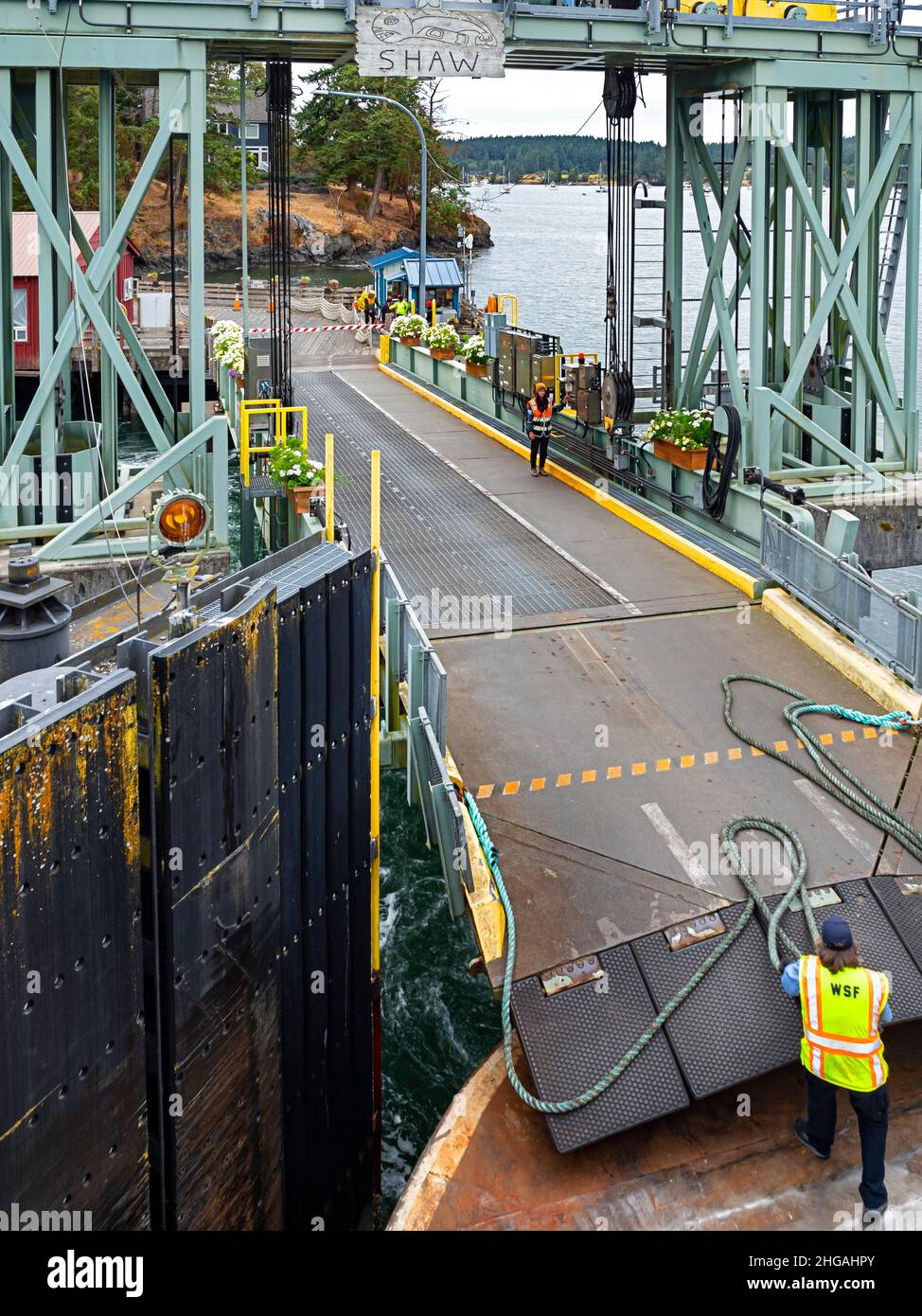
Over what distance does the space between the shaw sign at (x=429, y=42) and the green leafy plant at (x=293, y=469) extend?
16.9ft

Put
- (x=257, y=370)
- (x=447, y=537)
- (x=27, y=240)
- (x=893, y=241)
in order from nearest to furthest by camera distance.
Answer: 1. (x=447, y=537)
2. (x=893, y=241)
3. (x=257, y=370)
4. (x=27, y=240)

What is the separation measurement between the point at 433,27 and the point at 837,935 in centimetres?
1381

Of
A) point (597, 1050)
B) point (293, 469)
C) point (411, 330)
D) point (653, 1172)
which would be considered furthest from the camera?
point (411, 330)

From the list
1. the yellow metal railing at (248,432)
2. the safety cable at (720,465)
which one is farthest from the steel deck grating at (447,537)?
the safety cable at (720,465)

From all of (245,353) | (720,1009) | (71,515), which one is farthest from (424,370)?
(720,1009)

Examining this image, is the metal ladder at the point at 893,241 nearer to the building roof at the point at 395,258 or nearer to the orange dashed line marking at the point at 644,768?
the orange dashed line marking at the point at 644,768

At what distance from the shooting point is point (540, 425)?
23.0 meters

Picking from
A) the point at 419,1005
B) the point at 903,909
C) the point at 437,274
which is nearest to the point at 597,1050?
the point at 903,909

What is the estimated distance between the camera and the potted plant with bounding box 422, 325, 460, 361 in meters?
34.1

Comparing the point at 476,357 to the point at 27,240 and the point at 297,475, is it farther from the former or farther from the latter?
the point at 27,240

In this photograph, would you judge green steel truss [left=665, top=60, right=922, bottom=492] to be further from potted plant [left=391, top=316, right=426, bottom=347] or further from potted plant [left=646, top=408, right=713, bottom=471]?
potted plant [left=391, top=316, right=426, bottom=347]

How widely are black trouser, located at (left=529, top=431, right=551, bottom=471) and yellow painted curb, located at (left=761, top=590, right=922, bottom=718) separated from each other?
7.31 m

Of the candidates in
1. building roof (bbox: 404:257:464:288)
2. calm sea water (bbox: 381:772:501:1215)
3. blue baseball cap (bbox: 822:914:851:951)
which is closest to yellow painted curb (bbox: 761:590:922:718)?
calm sea water (bbox: 381:772:501:1215)

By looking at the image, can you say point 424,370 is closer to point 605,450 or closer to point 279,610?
point 605,450
